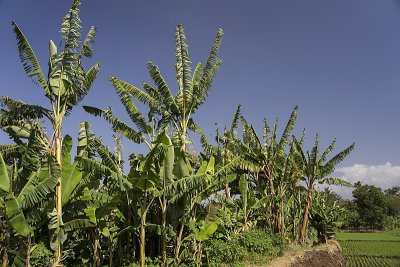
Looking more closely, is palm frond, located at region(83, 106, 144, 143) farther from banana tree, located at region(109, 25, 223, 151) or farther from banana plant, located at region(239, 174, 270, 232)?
banana plant, located at region(239, 174, 270, 232)

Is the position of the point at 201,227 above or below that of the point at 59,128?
below

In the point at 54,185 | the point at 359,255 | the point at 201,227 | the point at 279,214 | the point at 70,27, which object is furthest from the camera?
the point at 359,255

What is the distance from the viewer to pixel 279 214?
16734 mm

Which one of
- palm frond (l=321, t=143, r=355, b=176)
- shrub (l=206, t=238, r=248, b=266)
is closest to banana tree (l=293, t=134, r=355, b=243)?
palm frond (l=321, t=143, r=355, b=176)

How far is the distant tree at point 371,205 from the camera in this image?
4612cm

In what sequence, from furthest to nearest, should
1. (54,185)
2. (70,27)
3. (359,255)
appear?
(359,255) → (70,27) → (54,185)

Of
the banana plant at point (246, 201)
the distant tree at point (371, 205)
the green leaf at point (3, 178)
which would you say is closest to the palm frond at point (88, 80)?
the green leaf at point (3, 178)

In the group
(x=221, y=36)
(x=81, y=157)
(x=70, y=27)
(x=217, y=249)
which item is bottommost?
(x=217, y=249)

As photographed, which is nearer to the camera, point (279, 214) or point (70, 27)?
point (70, 27)

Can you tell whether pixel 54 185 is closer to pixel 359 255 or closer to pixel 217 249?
pixel 217 249

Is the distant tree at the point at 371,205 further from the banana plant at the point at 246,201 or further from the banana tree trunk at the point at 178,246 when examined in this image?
the banana tree trunk at the point at 178,246

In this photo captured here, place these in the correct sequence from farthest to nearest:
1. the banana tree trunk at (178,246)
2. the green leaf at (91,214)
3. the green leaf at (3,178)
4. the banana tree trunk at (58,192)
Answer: the banana tree trunk at (178,246) → the green leaf at (91,214) → the banana tree trunk at (58,192) → the green leaf at (3,178)

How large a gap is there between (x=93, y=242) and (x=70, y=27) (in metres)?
5.73

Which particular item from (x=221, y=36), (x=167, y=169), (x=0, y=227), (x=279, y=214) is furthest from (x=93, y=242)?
(x=279, y=214)
